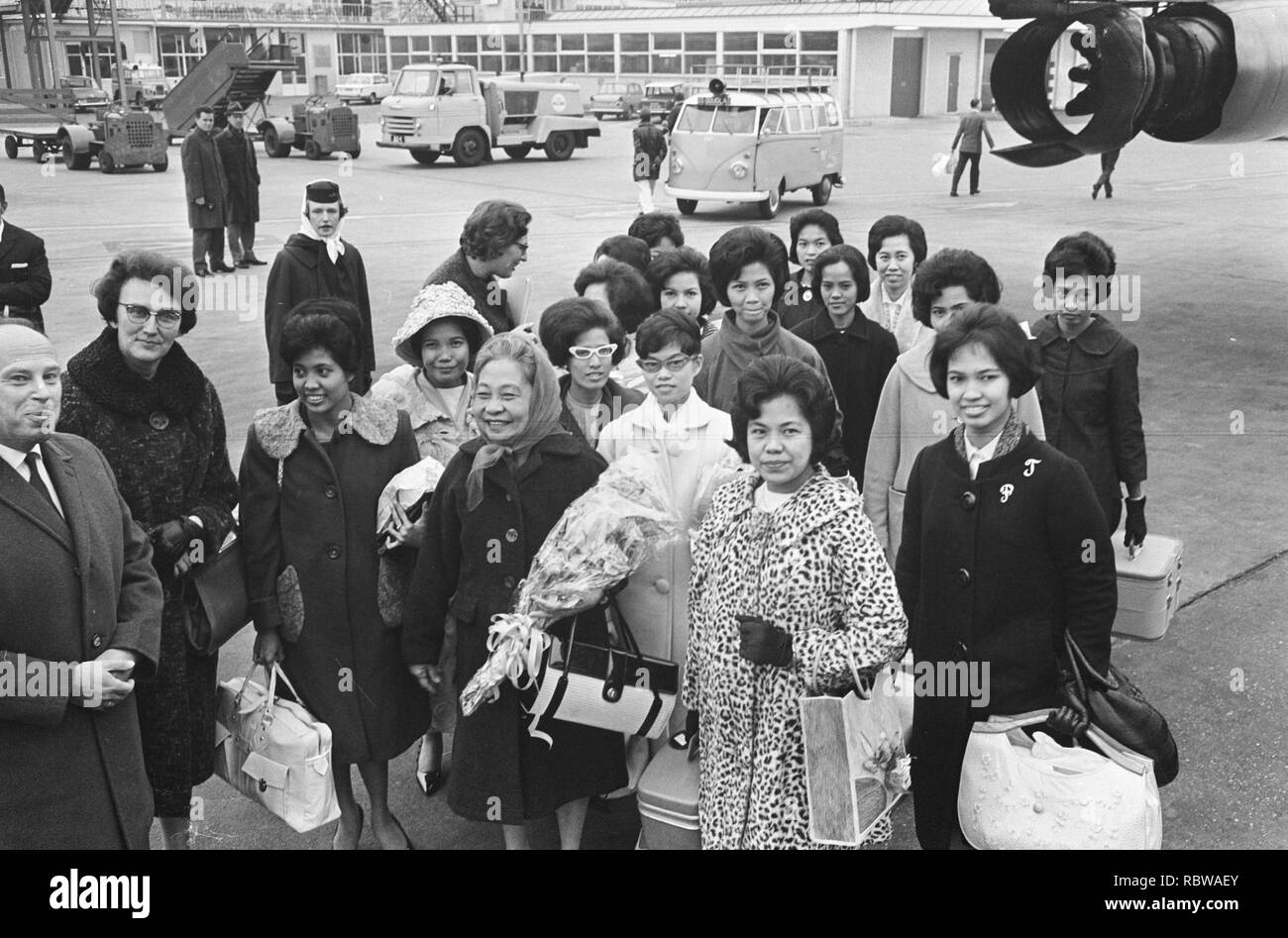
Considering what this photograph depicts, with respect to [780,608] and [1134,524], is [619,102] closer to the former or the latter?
[1134,524]

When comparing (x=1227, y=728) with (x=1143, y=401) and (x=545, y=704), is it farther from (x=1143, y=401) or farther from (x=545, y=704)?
(x=1143, y=401)

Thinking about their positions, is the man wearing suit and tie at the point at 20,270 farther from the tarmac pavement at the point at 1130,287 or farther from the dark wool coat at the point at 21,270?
the tarmac pavement at the point at 1130,287

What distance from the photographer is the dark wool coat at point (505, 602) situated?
367 centimetres

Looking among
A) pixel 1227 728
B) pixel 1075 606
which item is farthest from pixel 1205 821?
pixel 1075 606

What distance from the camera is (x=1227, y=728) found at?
4840 mm

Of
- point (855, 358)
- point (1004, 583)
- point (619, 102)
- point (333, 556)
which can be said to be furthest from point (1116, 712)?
point (619, 102)

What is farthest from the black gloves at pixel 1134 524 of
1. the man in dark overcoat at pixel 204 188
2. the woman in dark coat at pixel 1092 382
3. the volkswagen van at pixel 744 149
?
the volkswagen van at pixel 744 149

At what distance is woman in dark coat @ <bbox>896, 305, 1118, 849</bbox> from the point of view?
3.29m

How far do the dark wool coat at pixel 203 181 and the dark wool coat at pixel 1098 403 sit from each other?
1089cm

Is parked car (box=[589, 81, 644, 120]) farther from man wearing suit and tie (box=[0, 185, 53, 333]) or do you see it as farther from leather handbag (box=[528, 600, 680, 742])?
leather handbag (box=[528, 600, 680, 742])

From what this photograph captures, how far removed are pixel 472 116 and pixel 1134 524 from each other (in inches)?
1012

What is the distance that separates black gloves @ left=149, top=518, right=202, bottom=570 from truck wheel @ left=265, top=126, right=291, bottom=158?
1141 inches

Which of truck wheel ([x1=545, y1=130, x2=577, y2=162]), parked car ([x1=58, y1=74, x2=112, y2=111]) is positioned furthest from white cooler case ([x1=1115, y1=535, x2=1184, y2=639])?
parked car ([x1=58, y1=74, x2=112, y2=111])

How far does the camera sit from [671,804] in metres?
3.46
